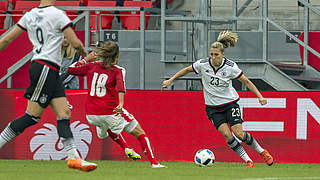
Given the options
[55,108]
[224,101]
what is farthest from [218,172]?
[55,108]

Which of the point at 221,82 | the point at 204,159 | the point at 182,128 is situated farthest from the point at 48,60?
the point at 182,128

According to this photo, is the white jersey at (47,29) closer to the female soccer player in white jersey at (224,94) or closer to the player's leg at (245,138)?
the female soccer player in white jersey at (224,94)

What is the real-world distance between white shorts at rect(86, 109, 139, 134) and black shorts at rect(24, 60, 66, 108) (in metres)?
1.86

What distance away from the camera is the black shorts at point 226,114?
35.0 ft

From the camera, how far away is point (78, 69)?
10.2m

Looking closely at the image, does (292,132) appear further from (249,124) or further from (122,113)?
(122,113)

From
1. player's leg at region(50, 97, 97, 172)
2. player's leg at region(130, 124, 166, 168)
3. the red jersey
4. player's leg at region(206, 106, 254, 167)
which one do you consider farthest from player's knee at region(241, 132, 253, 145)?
player's leg at region(50, 97, 97, 172)

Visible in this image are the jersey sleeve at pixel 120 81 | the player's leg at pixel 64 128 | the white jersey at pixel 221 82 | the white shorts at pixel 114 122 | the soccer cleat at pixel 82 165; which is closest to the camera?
the soccer cleat at pixel 82 165

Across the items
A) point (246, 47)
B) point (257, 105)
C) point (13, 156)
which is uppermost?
point (246, 47)

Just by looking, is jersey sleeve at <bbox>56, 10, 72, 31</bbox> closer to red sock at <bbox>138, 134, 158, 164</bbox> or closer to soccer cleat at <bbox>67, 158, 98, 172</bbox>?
soccer cleat at <bbox>67, 158, 98, 172</bbox>

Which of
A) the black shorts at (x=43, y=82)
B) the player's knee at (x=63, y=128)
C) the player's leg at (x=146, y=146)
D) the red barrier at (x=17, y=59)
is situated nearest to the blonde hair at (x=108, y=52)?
the player's leg at (x=146, y=146)

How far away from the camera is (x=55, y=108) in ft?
27.9

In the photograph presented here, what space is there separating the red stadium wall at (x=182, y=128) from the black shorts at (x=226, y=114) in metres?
1.22

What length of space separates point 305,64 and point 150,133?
426 cm
